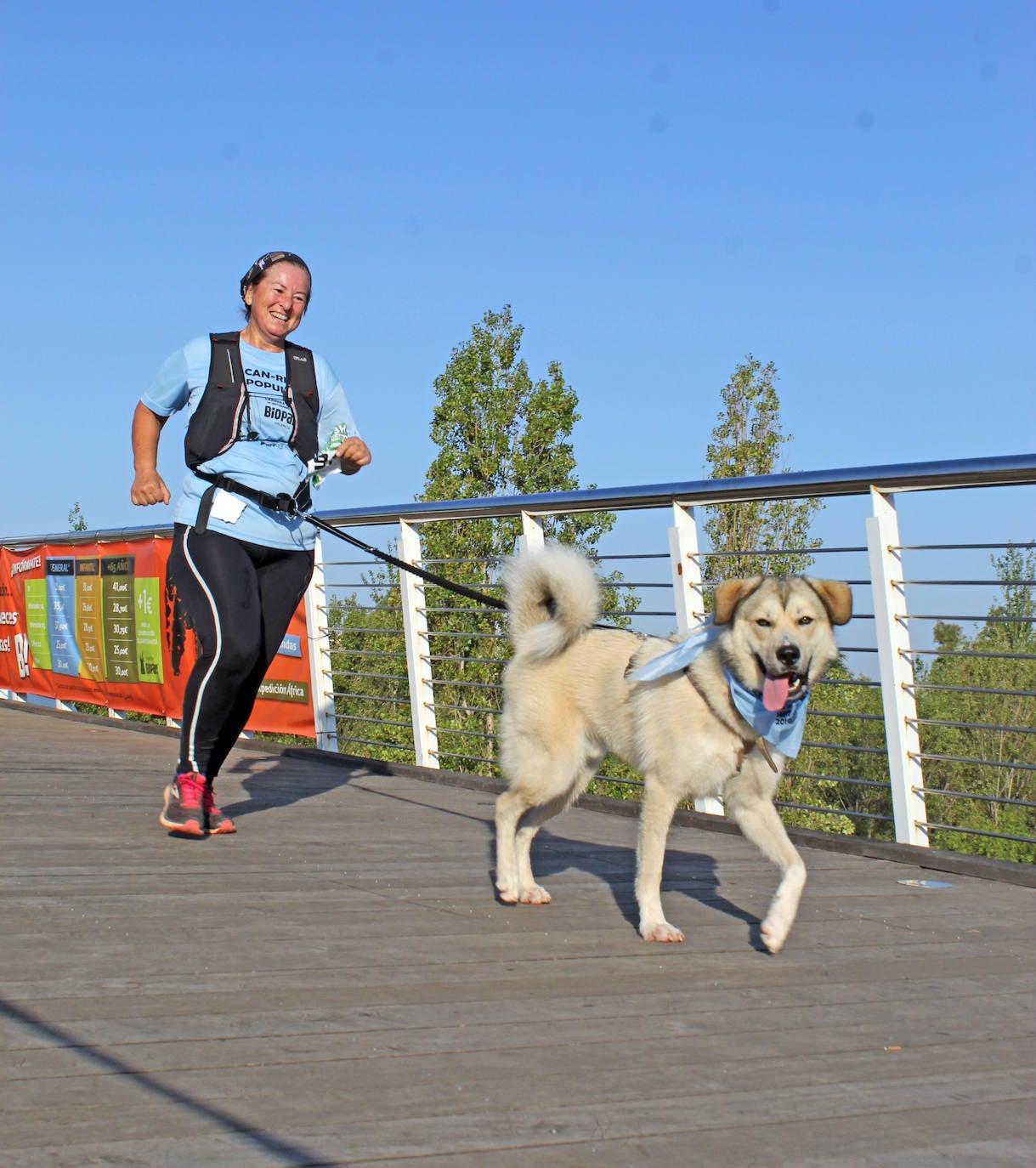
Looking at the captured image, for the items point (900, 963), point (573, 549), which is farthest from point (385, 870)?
point (900, 963)

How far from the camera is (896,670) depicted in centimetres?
483

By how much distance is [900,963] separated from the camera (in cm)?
341

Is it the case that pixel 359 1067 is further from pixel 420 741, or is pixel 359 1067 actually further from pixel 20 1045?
pixel 420 741

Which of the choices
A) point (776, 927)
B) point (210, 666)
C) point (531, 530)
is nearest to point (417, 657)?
point (531, 530)

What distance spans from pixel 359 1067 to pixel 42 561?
8.80 m

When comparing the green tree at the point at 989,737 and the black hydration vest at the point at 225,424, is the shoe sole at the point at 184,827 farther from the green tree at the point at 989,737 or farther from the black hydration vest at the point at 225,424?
the green tree at the point at 989,737

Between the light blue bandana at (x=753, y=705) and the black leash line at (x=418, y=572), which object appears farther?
the black leash line at (x=418, y=572)

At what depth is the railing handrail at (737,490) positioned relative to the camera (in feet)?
14.4

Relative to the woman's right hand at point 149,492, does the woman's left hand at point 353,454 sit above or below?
above

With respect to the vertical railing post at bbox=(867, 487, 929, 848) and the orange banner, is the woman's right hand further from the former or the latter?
the orange banner

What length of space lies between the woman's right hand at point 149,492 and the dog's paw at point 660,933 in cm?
225

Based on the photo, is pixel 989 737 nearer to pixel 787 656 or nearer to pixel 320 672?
pixel 320 672

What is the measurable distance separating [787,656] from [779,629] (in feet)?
0.28

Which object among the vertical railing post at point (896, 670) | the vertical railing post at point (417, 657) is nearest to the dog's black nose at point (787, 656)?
the vertical railing post at point (896, 670)
